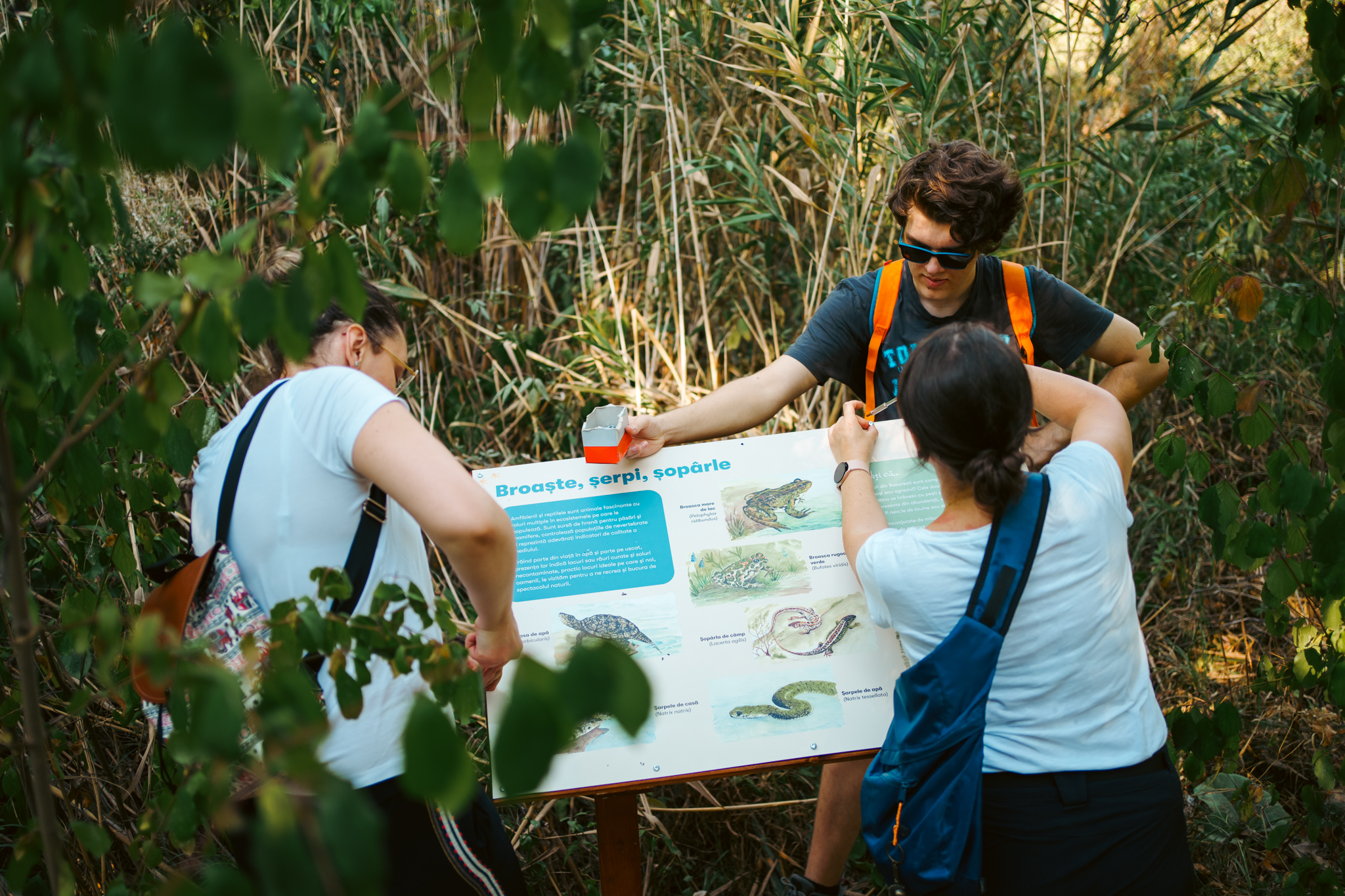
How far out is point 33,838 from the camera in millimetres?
1071

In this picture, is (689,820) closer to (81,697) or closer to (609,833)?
(609,833)

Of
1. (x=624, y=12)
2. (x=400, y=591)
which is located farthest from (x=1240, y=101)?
(x=400, y=591)

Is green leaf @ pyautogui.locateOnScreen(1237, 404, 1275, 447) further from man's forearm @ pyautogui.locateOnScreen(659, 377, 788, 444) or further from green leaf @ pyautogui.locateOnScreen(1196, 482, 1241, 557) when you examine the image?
man's forearm @ pyautogui.locateOnScreen(659, 377, 788, 444)

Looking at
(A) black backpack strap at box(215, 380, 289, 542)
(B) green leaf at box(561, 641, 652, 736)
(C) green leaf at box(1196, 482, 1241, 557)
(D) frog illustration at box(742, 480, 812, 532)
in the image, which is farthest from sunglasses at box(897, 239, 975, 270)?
(B) green leaf at box(561, 641, 652, 736)

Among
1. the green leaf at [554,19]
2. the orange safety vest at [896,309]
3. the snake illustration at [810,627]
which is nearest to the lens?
the green leaf at [554,19]

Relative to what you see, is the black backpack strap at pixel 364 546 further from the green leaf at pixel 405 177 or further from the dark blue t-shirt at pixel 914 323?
the dark blue t-shirt at pixel 914 323

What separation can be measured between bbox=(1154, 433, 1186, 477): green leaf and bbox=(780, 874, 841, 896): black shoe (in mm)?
1194

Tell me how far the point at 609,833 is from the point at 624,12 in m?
2.72

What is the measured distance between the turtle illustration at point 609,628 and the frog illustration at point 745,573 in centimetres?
20

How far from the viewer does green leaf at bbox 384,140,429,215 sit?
2.49 ft

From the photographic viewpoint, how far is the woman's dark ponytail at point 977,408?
1374 mm

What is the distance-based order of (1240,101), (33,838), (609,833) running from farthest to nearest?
1. (1240,101)
2. (609,833)
3. (33,838)

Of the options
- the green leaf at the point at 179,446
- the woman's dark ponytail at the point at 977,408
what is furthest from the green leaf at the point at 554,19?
the green leaf at the point at 179,446

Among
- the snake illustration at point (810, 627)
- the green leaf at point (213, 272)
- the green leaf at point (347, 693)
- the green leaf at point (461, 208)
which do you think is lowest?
the snake illustration at point (810, 627)
